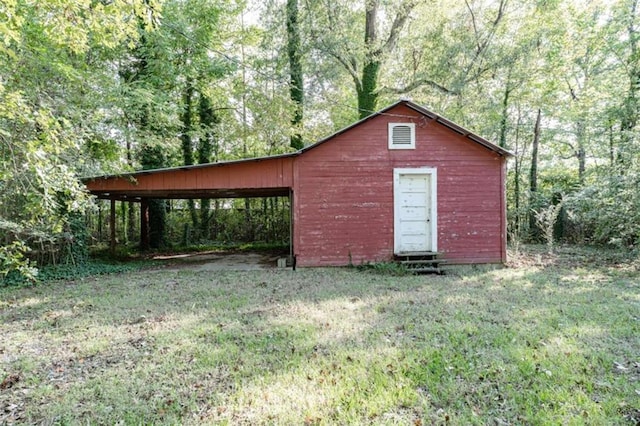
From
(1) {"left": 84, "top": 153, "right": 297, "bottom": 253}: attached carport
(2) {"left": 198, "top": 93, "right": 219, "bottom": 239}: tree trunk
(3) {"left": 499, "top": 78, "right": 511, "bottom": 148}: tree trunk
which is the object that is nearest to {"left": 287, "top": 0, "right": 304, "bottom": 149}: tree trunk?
(2) {"left": 198, "top": 93, "right": 219, "bottom": 239}: tree trunk

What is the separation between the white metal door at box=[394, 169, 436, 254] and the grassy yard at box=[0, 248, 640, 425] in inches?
98.2

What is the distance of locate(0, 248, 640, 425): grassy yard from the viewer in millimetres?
2719

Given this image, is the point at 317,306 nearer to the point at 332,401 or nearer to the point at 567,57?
the point at 332,401

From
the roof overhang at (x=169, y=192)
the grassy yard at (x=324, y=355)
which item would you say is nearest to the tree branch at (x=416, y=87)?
the roof overhang at (x=169, y=192)

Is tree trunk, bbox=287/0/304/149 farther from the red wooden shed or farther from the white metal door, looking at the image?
the white metal door

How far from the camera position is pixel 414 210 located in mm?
9141

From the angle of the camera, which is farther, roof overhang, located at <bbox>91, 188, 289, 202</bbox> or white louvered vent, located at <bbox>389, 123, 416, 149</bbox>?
roof overhang, located at <bbox>91, 188, 289, 202</bbox>

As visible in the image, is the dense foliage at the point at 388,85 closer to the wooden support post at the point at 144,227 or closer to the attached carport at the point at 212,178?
the wooden support post at the point at 144,227

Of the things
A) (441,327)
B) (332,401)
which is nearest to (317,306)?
(441,327)

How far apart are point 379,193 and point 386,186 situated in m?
0.25

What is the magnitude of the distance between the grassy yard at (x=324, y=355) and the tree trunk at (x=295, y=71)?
1014 cm

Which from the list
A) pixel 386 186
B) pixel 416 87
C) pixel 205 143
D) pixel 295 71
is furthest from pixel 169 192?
pixel 416 87

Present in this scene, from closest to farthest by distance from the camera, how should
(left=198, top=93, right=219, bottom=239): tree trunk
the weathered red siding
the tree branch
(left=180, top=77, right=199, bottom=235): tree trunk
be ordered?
the weathered red siding
the tree branch
(left=180, top=77, right=199, bottom=235): tree trunk
(left=198, top=93, right=219, bottom=239): tree trunk

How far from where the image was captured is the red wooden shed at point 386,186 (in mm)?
8930
